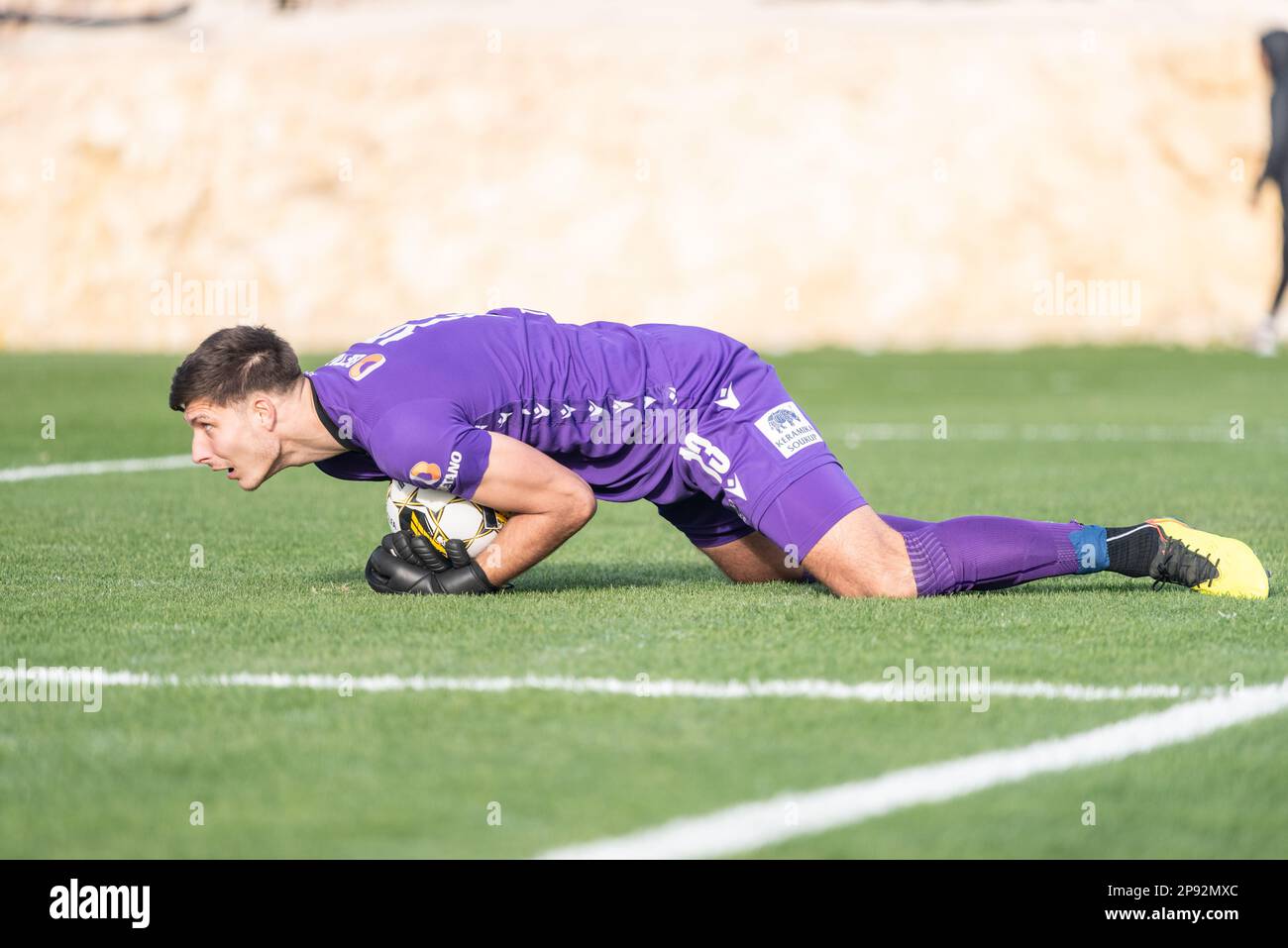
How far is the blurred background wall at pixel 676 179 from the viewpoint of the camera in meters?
32.0

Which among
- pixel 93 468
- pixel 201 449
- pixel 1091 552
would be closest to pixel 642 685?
pixel 201 449

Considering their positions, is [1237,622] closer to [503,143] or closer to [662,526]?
[662,526]

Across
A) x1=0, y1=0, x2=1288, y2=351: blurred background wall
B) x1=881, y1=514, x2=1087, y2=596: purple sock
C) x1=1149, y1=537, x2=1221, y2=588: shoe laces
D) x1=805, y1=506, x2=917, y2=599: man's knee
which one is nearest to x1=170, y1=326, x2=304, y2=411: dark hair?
x1=805, y1=506, x2=917, y2=599: man's knee

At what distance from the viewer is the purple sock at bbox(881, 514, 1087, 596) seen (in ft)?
18.9

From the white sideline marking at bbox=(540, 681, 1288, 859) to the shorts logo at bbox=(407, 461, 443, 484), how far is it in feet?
7.12

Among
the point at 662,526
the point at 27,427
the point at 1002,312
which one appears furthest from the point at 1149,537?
the point at 1002,312

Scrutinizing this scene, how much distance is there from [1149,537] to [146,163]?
101 ft

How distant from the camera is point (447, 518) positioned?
589cm

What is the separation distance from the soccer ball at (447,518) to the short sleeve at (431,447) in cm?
40

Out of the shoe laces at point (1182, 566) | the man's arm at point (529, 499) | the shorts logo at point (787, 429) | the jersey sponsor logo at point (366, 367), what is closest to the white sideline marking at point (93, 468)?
the jersey sponsor logo at point (366, 367)

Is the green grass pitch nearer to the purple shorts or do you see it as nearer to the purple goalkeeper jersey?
the purple shorts

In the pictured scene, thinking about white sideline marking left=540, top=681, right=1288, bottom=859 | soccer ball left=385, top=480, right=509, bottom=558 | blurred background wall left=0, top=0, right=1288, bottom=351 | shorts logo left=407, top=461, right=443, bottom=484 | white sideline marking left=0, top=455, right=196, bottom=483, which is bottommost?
white sideline marking left=540, top=681, right=1288, bottom=859

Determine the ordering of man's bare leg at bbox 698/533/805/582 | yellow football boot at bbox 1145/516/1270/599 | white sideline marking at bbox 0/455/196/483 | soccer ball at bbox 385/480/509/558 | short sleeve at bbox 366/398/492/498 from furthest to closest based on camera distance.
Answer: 1. white sideline marking at bbox 0/455/196/483
2. man's bare leg at bbox 698/533/805/582
3. soccer ball at bbox 385/480/509/558
4. yellow football boot at bbox 1145/516/1270/599
5. short sleeve at bbox 366/398/492/498
